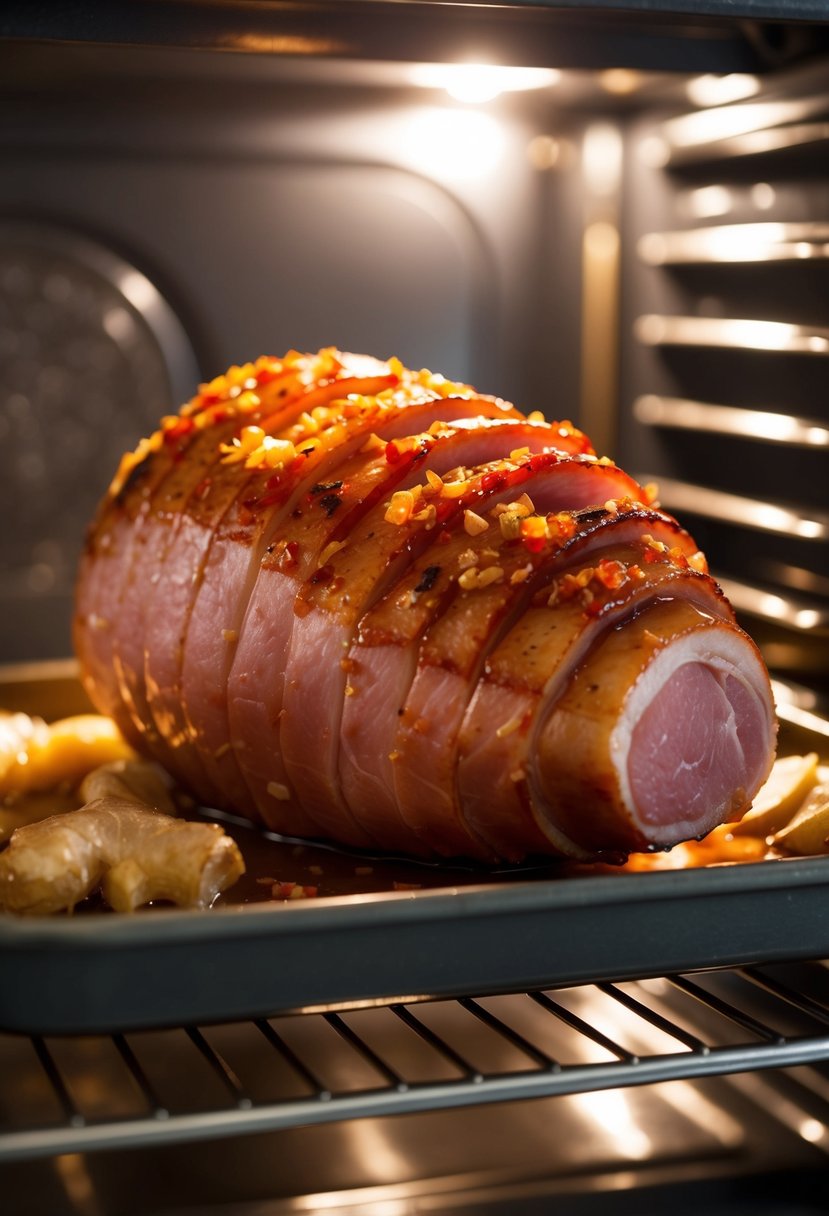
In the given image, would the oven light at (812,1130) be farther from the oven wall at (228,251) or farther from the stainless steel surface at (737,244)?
the oven wall at (228,251)

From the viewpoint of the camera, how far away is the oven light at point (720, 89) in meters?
1.69

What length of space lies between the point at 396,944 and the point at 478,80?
3.65 feet

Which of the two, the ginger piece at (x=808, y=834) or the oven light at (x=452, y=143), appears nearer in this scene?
the ginger piece at (x=808, y=834)

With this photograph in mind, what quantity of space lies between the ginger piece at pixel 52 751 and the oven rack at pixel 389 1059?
28 cm

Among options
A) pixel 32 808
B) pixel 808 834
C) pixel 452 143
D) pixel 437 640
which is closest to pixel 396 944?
pixel 437 640

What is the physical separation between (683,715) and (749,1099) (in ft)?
1.18

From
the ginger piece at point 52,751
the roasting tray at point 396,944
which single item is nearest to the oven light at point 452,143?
the ginger piece at point 52,751

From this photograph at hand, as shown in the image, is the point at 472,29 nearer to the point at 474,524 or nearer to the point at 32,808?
the point at 474,524

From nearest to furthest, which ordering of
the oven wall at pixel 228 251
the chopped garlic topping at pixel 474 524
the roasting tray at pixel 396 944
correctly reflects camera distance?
the roasting tray at pixel 396 944 → the chopped garlic topping at pixel 474 524 → the oven wall at pixel 228 251

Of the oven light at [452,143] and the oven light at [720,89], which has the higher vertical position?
the oven light at [720,89]

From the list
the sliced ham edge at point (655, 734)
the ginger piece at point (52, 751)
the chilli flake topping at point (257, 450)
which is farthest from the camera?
the ginger piece at point (52, 751)

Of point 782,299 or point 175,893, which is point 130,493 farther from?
point 782,299

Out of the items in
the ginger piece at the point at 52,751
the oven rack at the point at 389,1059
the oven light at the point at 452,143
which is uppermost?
the oven light at the point at 452,143

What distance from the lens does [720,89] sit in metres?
1.78
